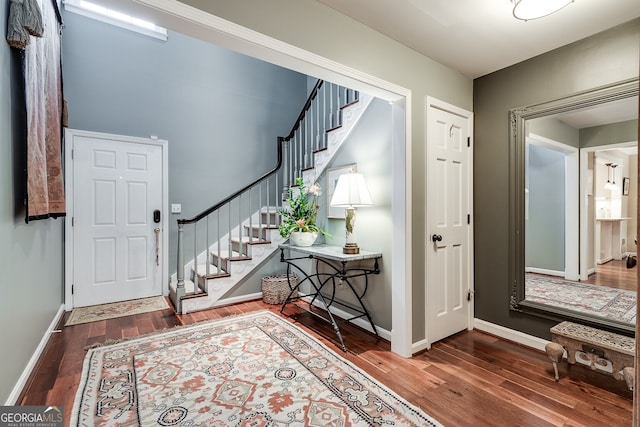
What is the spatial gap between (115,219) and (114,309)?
3.54 feet

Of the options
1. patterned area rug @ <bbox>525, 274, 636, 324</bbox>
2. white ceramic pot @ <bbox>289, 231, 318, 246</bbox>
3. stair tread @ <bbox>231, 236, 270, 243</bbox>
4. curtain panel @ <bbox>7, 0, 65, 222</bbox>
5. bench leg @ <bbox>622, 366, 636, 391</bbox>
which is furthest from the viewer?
stair tread @ <bbox>231, 236, 270, 243</bbox>

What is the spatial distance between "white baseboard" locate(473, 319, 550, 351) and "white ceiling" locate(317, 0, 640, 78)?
7.79 ft

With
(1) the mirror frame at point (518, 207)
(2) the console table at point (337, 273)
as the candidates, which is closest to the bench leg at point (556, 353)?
(1) the mirror frame at point (518, 207)

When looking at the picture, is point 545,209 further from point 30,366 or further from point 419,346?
point 30,366

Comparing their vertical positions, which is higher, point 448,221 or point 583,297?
point 448,221

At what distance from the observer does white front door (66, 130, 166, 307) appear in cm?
344

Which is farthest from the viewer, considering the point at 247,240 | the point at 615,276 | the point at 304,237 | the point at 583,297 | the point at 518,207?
the point at 247,240

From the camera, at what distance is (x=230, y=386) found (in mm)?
1859

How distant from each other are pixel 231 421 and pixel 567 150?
10.0 ft

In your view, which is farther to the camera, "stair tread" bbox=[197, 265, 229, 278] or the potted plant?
"stair tread" bbox=[197, 265, 229, 278]

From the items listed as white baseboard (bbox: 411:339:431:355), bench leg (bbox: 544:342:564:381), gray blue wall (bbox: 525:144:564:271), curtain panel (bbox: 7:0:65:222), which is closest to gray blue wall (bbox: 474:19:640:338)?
gray blue wall (bbox: 525:144:564:271)

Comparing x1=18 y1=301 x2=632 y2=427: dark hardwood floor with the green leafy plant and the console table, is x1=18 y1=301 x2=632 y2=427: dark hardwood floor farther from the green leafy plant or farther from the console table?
the green leafy plant

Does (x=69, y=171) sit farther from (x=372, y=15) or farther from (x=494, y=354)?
(x=494, y=354)

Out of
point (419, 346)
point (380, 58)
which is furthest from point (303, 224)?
point (380, 58)
